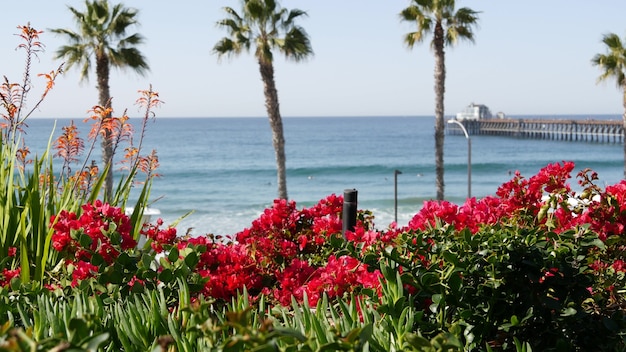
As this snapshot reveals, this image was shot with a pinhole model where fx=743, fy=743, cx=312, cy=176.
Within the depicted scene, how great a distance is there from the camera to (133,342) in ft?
6.81

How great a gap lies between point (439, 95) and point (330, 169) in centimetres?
2942

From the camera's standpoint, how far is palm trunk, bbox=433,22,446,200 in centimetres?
2239

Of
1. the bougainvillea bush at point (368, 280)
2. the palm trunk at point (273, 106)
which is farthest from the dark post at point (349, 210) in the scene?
the palm trunk at point (273, 106)

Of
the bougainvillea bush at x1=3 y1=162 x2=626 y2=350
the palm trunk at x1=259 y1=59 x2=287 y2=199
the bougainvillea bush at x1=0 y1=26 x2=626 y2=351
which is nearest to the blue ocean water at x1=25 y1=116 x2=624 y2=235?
the palm trunk at x1=259 y1=59 x2=287 y2=199

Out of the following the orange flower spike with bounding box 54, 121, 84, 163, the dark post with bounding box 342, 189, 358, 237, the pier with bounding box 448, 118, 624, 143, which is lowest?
the pier with bounding box 448, 118, 624, 143

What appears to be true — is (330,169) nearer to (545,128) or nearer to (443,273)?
(545,128)

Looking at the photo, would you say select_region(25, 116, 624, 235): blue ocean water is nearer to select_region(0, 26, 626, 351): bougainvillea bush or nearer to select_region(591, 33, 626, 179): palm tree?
select_region(591, 33, 626, 179): palm tree

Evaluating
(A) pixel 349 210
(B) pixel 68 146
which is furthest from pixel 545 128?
(B) pixel 68 146

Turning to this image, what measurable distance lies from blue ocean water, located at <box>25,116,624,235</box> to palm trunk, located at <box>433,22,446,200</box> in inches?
126

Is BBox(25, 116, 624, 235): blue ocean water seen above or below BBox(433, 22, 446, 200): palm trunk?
below

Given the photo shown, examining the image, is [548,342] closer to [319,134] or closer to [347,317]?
[347,317]

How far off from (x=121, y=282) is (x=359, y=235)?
1.03 metres

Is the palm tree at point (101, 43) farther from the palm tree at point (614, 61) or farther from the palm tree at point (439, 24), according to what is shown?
the palm tree at point (614, 61)

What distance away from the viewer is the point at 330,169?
52344mm
